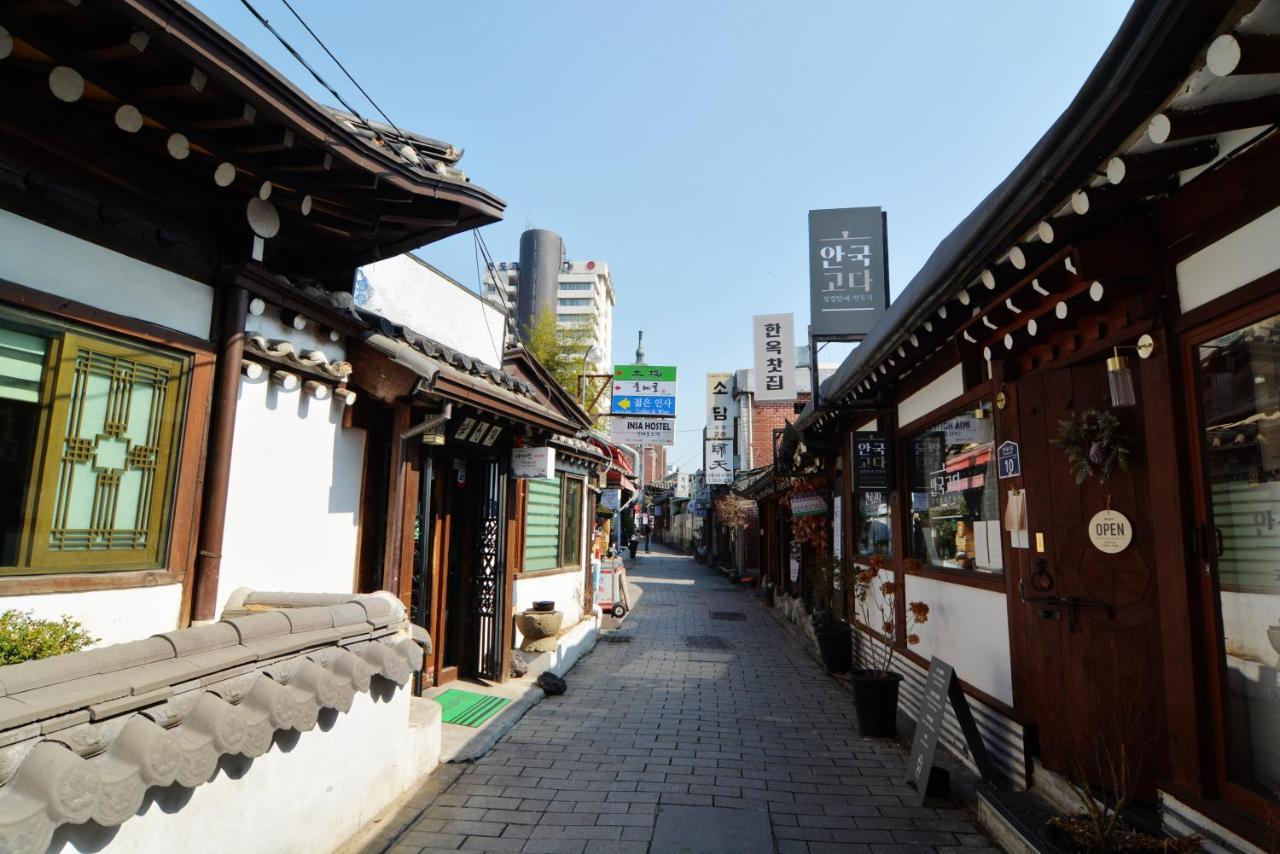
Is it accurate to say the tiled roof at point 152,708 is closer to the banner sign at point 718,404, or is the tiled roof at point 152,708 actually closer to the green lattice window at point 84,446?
the green lattice window at point 84,446

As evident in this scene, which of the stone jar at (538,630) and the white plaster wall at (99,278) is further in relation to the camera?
the stone jar at (538,630)

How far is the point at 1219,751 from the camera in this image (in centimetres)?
316

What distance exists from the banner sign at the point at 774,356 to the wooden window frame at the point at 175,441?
44.7 feet

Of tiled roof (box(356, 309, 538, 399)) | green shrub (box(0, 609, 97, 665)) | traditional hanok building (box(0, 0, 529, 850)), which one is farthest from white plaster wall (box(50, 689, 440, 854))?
tiled roof (box(356, 309, 538, 399))

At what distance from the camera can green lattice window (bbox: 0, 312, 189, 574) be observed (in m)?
2.95

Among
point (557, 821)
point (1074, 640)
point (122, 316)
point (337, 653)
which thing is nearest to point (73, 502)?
point (122, 316)

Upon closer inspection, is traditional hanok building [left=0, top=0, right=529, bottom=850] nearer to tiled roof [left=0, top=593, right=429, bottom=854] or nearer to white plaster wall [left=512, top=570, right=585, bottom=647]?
tiled roof [left=0, top=593, right=429, bottom=854]

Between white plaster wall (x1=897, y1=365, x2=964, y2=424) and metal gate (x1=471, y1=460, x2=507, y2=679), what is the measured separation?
4.52m

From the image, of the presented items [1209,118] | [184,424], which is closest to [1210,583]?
[1209,118]

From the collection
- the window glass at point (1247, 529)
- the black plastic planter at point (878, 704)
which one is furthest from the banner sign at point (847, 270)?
the window glass at point (1247, 529)

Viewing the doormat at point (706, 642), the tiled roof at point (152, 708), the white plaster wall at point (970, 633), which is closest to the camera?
the tiled roof at point (152, 708)

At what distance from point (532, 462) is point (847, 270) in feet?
18.0

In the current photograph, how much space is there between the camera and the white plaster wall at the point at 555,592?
898 centimetres

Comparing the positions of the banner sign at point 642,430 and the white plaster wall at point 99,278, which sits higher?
the banner sign at point 642,430
